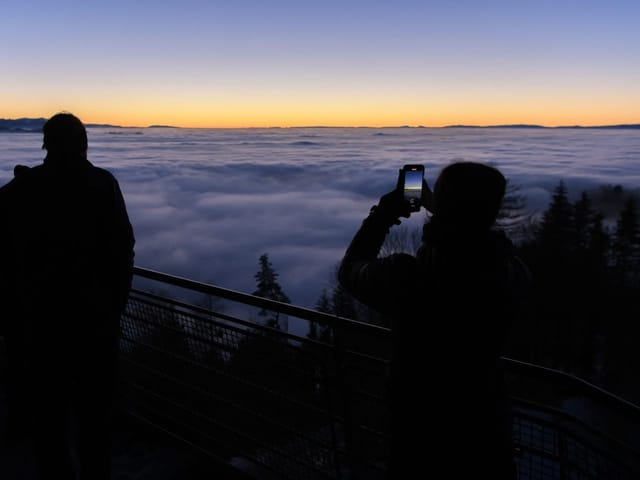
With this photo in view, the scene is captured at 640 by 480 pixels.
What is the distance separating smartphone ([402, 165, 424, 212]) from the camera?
161 cm

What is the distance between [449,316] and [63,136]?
6.14 feet

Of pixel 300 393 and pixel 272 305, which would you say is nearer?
pixel 272 305

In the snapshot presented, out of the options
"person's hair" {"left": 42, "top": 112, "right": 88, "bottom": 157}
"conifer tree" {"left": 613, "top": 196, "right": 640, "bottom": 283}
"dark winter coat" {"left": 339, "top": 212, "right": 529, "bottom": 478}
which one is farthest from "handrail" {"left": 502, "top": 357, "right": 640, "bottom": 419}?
"conifer tree" {"left": 613, "top": 196, "right": 640, "bottom": 283}

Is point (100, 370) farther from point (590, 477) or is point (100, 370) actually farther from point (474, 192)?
point (590, 477)

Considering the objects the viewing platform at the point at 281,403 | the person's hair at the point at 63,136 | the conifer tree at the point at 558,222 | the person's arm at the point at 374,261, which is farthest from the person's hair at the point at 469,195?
the conifer tree at the point at 558,222

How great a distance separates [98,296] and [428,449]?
165cm

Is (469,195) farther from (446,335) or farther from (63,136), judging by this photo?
(63,136)

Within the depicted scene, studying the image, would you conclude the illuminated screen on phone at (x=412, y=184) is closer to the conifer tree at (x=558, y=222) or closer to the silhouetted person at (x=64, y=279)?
the silhouetted person at (x=64, y=279)

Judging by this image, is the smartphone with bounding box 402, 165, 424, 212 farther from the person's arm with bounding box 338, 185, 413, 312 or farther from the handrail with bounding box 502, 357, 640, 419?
the handrail with bounding box 502, 357, 640, 419

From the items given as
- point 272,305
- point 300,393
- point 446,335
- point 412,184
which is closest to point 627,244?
point 300,393

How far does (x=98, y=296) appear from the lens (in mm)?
2365

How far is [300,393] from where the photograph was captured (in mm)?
3223

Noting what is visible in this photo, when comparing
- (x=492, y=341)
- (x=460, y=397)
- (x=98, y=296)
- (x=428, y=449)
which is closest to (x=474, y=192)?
(x=492, y=341)

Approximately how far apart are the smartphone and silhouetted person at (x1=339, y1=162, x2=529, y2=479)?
0.02 metres
